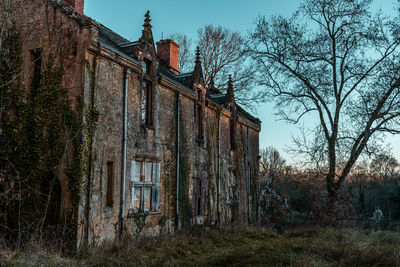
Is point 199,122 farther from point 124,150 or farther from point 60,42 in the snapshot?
point 60,42

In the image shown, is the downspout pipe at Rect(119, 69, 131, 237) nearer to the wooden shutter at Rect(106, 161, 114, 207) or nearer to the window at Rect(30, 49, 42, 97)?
the wooden shutter at Rect(106, 161, 114, 207)

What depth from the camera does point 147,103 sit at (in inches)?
503

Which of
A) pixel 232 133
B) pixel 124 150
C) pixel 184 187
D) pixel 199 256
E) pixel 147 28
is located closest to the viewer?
pixel 199 256

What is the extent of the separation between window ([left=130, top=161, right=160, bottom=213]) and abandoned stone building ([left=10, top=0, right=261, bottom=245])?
34 millimetres

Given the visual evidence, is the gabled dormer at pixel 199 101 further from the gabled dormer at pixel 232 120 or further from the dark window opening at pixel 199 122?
the gabled dormer at pixel 232 120

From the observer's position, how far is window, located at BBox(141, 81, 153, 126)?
12508mm

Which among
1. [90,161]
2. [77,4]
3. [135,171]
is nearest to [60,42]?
[77,4]

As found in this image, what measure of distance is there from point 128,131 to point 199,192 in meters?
5.78

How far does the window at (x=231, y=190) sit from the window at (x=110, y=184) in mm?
9049

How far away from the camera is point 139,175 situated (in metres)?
11.9

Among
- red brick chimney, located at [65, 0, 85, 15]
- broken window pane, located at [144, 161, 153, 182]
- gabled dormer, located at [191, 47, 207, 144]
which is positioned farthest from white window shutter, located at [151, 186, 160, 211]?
red brick chimney, located at [65, 0, 85, 15]

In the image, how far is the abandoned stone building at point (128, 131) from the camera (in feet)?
31.9

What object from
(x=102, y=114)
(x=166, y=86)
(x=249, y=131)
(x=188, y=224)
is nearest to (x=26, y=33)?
(x=102, y=114)

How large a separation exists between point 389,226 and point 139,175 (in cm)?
1370
